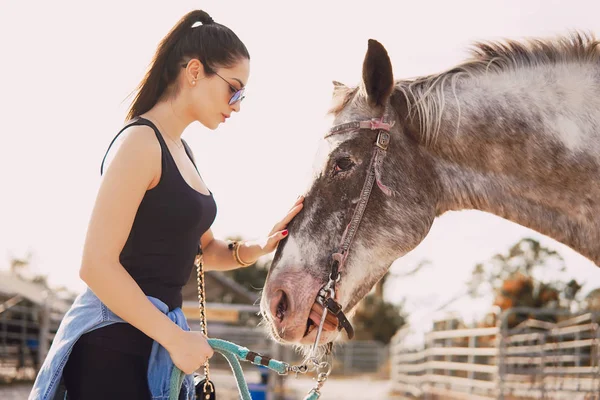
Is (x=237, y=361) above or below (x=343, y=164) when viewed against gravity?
below

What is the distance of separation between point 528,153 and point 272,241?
34.0 inches

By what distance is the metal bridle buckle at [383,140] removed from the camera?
221cm

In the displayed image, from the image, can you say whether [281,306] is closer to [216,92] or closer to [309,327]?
[309,327]

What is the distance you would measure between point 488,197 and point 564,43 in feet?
1.83

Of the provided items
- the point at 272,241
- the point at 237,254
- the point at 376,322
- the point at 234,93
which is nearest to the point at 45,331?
the point at 237,254

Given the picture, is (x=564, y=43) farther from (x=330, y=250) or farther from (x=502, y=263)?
(x=502, y=263)

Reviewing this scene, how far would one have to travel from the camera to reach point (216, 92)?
190 cm

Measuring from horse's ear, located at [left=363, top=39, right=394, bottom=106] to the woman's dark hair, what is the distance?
0.42 meters

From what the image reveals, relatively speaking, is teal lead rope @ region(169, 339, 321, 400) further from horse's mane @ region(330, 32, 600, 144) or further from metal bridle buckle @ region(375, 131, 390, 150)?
horse's mane @ region(330, 32, 600, 144)

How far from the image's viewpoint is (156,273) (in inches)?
70.3

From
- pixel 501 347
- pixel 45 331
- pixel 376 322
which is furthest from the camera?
pixel 376 322

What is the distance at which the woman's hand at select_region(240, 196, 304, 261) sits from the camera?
2213 millimetres

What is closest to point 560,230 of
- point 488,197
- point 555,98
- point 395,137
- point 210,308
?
point 488,197

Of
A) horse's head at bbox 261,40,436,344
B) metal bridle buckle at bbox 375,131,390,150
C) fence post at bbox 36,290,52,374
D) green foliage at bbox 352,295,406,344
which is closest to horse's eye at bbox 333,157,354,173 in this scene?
horse's head at bbox 261,40,436,344
